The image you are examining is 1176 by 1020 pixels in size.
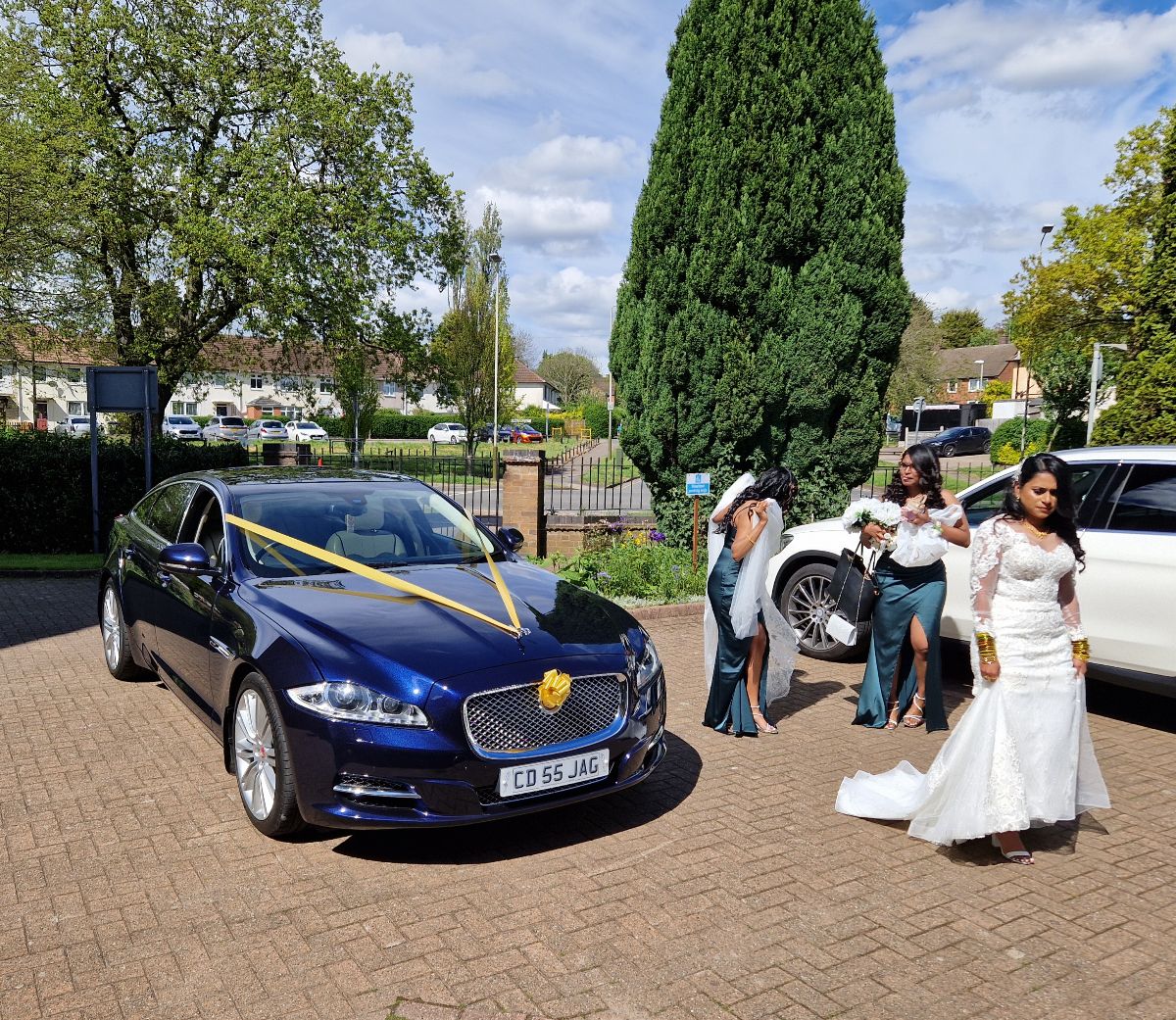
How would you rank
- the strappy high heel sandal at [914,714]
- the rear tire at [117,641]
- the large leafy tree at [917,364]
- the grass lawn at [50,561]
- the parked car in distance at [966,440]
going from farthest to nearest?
the large leafy tree at [917,364]
the parked car in distance at [966,440]
the grass lawn at [50,561]
the rear tire at [117,641]
the strappy high heel sandal at [914,714]

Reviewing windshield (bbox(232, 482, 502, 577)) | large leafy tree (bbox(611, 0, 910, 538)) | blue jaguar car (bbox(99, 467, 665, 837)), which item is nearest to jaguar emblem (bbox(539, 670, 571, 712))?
blue jaguar car (bbox(99, 467, 665, 837))

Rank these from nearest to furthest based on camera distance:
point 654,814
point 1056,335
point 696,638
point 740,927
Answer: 1. point 740,927
2. point 654,814
3. point 696,638
4. point 1056,335

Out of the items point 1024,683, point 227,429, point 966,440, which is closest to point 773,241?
point 1024,683

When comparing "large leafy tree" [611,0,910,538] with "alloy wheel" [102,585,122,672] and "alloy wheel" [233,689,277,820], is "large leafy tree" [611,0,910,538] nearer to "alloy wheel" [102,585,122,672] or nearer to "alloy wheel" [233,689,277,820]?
"alloy wheel" [102,585,122,672]

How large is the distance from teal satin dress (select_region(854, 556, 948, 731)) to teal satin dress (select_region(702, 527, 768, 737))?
81 centimetres

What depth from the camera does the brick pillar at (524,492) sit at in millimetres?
12500

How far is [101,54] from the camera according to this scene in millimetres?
19047

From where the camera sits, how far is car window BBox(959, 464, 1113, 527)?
6.28 meters

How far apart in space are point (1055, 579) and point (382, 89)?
71.0 ft

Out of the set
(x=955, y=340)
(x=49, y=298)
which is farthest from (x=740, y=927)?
(x=955, y=340)

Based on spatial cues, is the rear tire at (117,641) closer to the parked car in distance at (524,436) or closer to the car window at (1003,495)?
the car window at (1003,495)

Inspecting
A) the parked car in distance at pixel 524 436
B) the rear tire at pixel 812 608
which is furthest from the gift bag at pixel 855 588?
the parked car in distance at pixel 524 436

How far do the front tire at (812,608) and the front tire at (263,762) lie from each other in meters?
4.82

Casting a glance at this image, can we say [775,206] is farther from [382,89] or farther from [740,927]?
[382,89]
